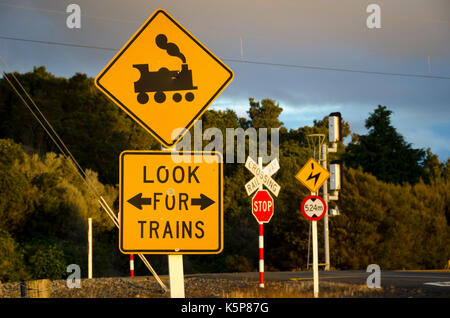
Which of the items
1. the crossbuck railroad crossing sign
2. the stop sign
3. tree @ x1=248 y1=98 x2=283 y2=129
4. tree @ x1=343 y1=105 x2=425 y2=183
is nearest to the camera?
the crossbuck railroad crossing sign

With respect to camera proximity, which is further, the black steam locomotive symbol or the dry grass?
the dry grass

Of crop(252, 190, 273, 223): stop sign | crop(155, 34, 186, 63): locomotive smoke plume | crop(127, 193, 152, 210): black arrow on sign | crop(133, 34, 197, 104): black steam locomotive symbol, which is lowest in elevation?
crop(252, 190, 273, 223): stop sign

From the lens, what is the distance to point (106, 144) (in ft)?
125

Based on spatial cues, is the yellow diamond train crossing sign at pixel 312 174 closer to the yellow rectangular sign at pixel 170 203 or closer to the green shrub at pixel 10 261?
the yellow rectangular sign at pixel 170 203

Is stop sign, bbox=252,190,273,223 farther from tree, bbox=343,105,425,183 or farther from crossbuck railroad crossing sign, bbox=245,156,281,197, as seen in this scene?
tree, bbox=343,105,425,183

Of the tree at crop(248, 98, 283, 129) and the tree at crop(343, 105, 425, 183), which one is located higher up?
the tree at crop(248, 98, 283, 129)

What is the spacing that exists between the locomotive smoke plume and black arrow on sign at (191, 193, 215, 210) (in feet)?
2.81

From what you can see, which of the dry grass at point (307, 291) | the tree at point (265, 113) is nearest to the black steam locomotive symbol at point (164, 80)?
the dry grass at point (307, 291)

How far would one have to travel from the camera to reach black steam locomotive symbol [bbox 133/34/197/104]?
3.76m

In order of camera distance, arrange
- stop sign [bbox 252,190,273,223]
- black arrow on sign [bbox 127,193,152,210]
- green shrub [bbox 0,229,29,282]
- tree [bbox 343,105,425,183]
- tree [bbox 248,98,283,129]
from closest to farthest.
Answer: black arrow on sign [bbox 127,193,152,210]
stop sign [bbox 252,190,273,223]
green shrub [bbox 0,229,29,282]
tree [bbox 343,105,425,183]
tree [bbox 248,98,283,129]

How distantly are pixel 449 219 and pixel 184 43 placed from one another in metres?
36.2

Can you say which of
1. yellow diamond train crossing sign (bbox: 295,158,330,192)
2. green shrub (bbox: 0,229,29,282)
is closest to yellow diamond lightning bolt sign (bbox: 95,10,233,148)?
yellow diamond train crossing sign (bbox: 295,158,330,192)

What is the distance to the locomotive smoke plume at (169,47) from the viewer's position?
150 inches

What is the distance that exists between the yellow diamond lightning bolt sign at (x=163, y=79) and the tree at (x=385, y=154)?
4062cm
